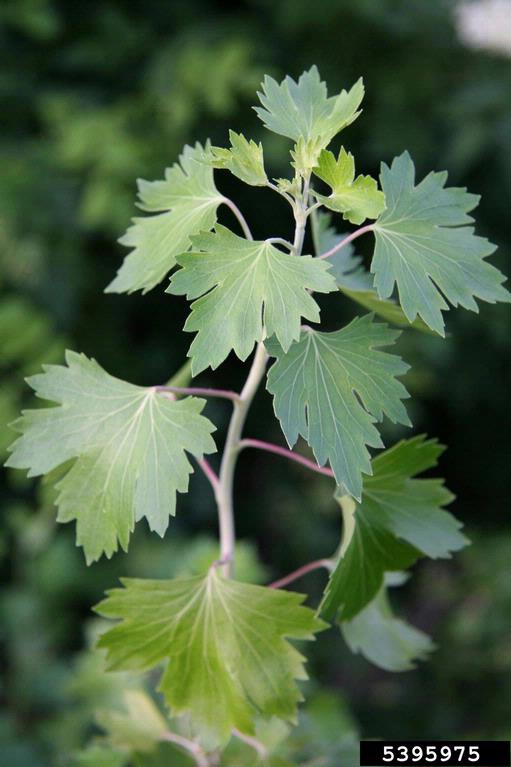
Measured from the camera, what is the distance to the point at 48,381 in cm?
48

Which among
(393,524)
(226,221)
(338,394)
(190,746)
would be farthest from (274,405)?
(226,221)

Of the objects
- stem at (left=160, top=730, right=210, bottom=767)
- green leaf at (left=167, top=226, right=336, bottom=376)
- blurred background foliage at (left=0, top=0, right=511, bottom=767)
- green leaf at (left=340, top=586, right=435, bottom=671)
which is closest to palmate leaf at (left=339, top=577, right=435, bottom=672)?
green leaf at (left=340, top=586, right=435, bottom=671)

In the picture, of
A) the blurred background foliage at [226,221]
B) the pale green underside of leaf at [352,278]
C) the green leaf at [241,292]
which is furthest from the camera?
the blurred background foliage at [226,221]

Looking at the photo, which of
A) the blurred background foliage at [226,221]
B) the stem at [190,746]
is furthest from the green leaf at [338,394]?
the blurred background foliage at [226,221]

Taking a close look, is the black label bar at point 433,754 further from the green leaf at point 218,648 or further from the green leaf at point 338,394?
the green leaf at point 338,394

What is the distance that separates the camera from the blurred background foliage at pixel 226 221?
1.31m

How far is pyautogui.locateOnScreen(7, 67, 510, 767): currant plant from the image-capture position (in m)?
0.42

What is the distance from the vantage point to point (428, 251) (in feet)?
1.49

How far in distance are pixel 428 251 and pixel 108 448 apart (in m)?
→ 0.19

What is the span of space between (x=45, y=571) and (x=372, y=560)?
0.89 meters

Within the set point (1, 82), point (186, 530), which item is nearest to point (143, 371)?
point (186, 530)

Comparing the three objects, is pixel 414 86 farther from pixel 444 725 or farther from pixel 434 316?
pixel 434 316

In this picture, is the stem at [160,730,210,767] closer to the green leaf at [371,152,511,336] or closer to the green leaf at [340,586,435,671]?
the green leaf at [340,586,435,671]

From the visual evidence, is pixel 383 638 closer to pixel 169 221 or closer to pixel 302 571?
pixel 302 571
